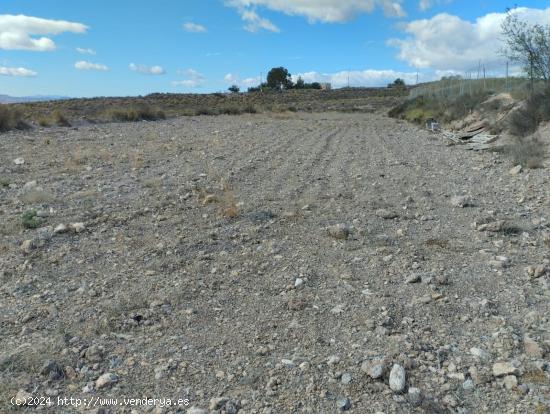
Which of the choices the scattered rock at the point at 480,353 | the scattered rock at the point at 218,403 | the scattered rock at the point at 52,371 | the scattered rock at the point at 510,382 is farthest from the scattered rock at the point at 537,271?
the scattered rock at the point at 52,371

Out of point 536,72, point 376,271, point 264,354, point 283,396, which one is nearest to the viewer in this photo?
point 283,396

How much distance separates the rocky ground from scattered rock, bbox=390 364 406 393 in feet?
0.04

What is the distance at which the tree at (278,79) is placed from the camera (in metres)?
107

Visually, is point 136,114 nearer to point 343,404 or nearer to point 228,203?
point 228,203

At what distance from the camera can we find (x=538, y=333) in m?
4.27

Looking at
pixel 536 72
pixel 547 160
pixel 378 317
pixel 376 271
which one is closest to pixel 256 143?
pixel 547 160

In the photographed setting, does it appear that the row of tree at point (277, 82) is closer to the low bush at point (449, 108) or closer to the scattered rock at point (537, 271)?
the low bush at point (449, 108)

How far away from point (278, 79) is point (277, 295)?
105012 millimetres

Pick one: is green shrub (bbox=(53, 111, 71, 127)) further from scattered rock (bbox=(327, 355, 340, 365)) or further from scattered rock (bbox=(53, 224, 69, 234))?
scattered rock (bbox=(327, 355, 340, 365))

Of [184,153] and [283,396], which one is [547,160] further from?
[283,396]

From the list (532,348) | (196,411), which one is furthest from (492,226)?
(196,411)

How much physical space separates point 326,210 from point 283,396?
5.13 metres

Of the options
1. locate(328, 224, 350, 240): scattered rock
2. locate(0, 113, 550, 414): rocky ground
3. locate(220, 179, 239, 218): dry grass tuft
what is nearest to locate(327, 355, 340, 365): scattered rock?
locate(0, 113, 550, 414): rocky ground

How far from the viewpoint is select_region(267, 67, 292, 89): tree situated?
10694cm
